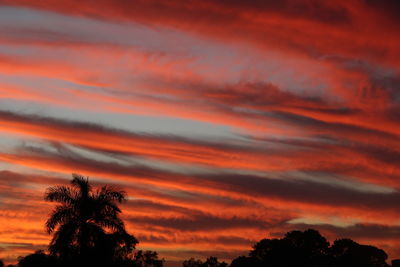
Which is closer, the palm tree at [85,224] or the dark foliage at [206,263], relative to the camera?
the palm tree at [85,224]

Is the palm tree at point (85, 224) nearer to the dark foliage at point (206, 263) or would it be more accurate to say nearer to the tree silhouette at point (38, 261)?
the tree silhouette at point (38, 261)

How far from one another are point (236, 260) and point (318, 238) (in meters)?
17.3

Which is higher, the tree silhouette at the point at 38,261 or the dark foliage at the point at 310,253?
the dark foliage at the point at 310,253

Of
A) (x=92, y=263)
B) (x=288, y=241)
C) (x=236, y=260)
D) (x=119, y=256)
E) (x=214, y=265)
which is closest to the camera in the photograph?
(x=92, y=263)

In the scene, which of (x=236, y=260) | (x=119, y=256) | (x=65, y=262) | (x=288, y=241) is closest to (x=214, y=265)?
(x=236, y=260)

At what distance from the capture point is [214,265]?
161250 mm

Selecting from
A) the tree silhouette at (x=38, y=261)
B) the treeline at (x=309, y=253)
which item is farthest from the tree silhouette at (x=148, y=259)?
the tree silhouette at (x=38, y=261)

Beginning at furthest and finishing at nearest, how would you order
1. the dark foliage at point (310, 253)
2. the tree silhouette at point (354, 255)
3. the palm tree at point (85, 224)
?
1. the tree silhouette at point (354, 255)
2. the dark foliage at point (310, 253)
3. the palm tree at point (85, 224)

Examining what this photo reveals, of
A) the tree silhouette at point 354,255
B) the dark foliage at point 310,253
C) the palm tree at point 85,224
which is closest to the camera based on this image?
the palm tree at point 85,224

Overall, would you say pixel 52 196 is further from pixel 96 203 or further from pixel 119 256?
pixel 119 256

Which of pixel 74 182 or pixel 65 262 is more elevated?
pixel 74 182

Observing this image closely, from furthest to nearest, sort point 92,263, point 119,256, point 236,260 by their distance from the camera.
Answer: point 236,260 < point 119,256 < point 92,263

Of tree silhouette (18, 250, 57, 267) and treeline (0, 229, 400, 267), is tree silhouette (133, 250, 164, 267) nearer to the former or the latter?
treeline (0, 229, 400, 267)

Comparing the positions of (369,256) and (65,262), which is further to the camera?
(369,256)
